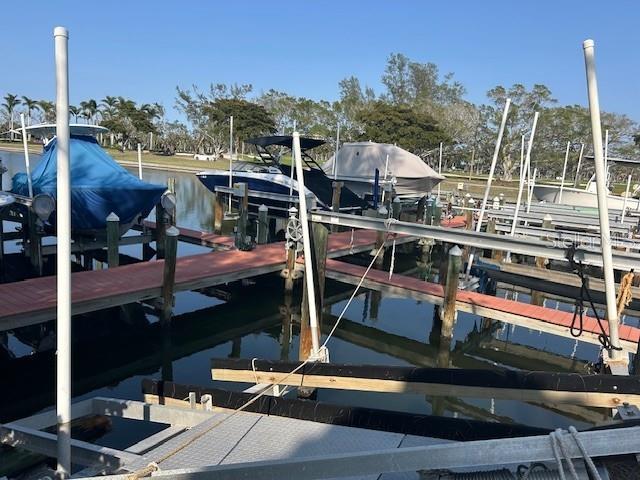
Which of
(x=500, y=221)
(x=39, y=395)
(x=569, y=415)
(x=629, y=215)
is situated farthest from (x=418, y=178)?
(x=39, y=395)

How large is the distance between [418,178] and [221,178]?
389 inches

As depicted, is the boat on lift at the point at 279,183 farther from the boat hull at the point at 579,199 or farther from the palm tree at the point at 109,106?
the palm tree at the point at 109,106

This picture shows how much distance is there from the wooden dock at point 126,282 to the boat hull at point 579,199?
44.1 feet

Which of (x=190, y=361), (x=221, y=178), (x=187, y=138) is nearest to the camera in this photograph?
(x=190, y=361)

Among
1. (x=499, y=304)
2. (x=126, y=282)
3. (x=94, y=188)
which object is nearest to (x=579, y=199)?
(x=499, y=304)

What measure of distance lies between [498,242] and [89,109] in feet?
257

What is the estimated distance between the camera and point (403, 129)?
140ft

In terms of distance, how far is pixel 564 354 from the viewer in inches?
374

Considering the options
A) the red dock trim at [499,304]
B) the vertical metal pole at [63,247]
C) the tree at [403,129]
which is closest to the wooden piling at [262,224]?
the red dock trim at [499,304]

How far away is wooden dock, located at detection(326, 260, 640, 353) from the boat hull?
1267 centimetres

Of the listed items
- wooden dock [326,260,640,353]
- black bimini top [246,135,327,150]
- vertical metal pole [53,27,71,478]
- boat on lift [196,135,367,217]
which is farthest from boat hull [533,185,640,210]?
vertical metal pole [53,27,71,478]

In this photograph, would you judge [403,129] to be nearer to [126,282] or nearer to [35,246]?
[35,246]

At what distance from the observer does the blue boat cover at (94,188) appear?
12.1 m

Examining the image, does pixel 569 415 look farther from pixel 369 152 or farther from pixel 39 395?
pixel 369 152
